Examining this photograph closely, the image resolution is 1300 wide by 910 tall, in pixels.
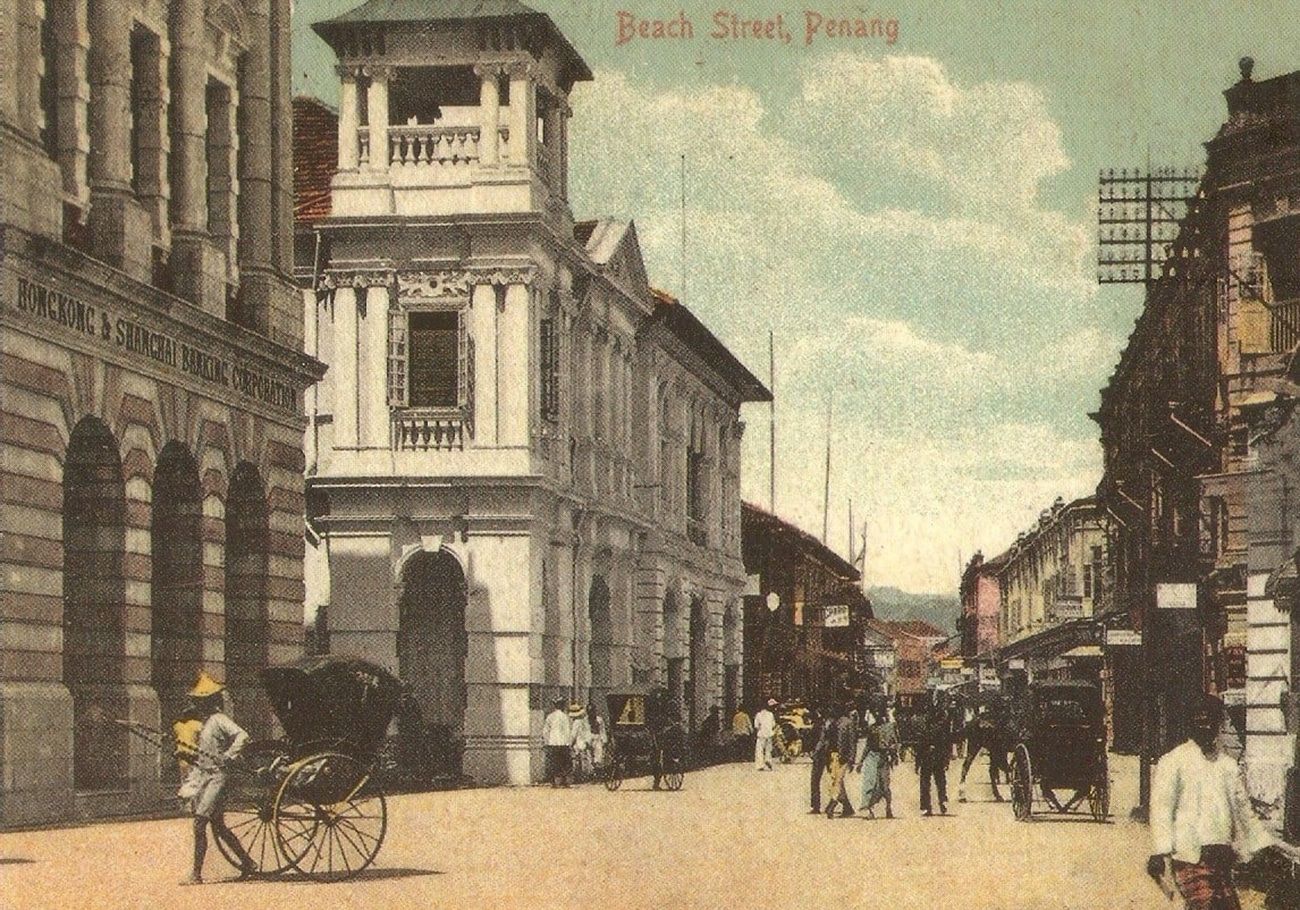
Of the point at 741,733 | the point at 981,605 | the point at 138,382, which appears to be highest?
the point at 981,605

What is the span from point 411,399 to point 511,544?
2979mm

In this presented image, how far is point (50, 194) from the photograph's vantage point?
21500mm

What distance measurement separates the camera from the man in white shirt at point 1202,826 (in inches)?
441

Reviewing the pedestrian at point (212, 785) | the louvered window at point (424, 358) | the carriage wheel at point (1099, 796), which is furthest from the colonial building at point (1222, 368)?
the pedestrian at point (212, 785)

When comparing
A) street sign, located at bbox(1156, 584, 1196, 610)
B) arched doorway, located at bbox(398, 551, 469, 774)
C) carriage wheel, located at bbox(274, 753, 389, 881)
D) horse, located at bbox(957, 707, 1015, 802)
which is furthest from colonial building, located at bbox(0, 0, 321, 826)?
street sign, located at bbox(1156, 584, 1196, 610)

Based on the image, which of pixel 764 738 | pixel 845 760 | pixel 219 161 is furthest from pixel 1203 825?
pixel 764 738

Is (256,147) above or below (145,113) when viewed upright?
above

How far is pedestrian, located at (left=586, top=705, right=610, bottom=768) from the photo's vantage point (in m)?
35.7

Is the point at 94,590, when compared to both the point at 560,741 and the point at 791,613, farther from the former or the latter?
the point at 791,613

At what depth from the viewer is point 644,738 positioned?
3469 centimetres

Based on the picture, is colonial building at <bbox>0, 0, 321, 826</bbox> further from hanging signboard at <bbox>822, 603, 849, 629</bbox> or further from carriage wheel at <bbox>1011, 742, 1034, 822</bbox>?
hanging signboard at <bbox>822, 603, 849, 629</bbox>

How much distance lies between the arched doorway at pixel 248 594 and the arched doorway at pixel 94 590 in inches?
170

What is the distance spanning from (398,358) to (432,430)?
137 centimetres

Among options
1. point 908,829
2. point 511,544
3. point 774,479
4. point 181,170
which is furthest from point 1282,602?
point 774,479
